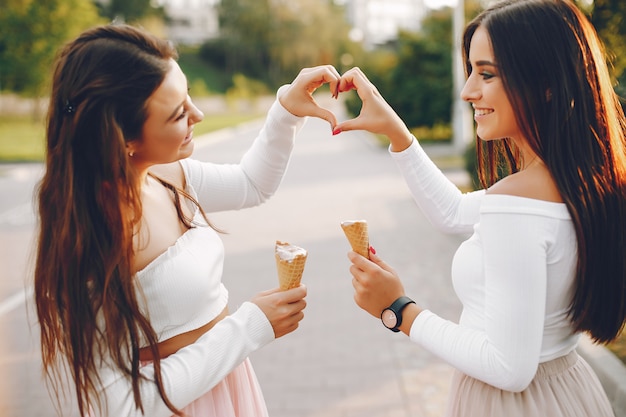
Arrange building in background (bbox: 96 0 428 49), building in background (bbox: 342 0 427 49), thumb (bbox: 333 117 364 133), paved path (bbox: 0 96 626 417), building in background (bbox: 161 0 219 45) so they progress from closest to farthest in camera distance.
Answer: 1. thumb (bbox: 333 117 364 133)
2. paved path (bbox: 0 96 626 417)
3. building in background (bbox: 96 0 428 49)
4. building in background (bbox: 161 0 219 45)
5. building in background (bbox: 342 0 427 49)

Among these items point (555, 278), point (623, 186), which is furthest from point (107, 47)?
point (623, 186)

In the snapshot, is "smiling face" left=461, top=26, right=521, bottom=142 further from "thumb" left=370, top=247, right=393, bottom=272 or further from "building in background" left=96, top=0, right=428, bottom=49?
"building in background" left=96, top=0, right=428, bottom=49

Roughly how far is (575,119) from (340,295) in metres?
4.83

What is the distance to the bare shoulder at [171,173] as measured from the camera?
215cm

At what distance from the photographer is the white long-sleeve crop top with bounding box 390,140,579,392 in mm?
1511

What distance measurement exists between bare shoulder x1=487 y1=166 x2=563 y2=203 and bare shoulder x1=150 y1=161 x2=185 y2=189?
3.44ft

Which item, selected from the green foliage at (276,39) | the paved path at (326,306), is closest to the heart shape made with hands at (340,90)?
the paved path at (326,306)

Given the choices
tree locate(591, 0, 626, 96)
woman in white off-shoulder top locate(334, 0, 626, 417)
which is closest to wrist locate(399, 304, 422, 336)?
woman in white off-shoulder top locate(334, 0, 626, 417)

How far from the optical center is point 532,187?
1.58 metres

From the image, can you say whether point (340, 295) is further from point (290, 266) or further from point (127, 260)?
point (127, 260)

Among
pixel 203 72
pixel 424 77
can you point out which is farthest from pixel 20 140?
pixel 203 72

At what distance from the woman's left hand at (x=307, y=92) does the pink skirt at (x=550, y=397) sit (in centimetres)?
102

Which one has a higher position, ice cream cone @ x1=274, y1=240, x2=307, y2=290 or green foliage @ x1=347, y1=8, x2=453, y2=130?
ice cream cone @ x1=274, y1=240, x2=307, y2=290

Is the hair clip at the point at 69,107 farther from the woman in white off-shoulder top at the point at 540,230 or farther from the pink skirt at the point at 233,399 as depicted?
the woman in white off-shoulder top at the point at 540,230
